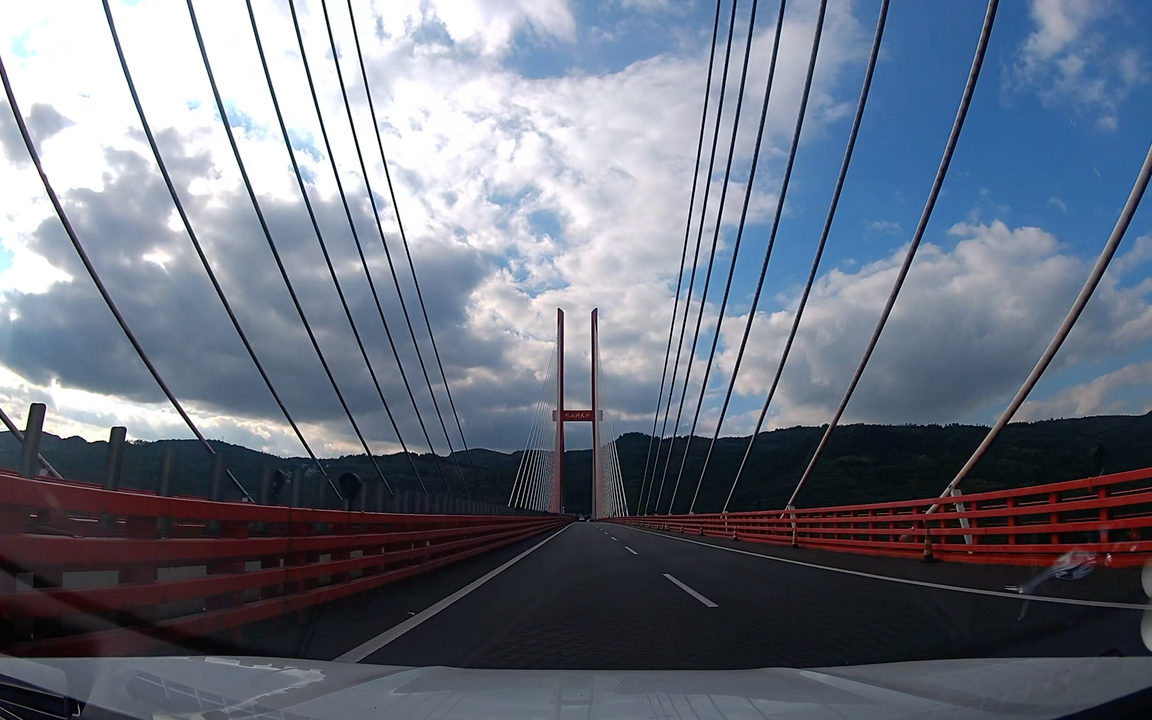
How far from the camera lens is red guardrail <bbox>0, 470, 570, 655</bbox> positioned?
355 centimetres

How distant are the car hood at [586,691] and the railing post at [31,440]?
5.91 ft

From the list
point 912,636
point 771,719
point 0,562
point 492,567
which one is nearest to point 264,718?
point 771,719

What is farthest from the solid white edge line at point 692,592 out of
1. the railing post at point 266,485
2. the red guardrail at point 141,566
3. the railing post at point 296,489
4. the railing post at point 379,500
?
the railing post at point 266,485

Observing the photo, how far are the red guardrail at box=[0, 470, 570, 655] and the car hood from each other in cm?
82

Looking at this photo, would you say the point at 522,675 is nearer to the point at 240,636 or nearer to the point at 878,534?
the point at 240,636

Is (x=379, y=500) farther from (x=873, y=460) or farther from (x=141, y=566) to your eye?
(x=873, y=460)

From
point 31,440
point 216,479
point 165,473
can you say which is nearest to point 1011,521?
point 216,479

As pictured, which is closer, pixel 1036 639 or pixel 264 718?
pixel 264 718

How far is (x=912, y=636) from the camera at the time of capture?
17.4 feet

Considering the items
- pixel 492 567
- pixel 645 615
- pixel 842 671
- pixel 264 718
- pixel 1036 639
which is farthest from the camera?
pixel 492 567

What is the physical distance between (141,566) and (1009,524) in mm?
10358

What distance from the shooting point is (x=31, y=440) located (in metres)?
4.29

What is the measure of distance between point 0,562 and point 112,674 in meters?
1.11

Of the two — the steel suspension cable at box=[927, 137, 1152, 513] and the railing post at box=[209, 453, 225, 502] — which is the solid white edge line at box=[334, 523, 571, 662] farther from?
the steel suspension cable at box=[927, 137, 1152, 513]
